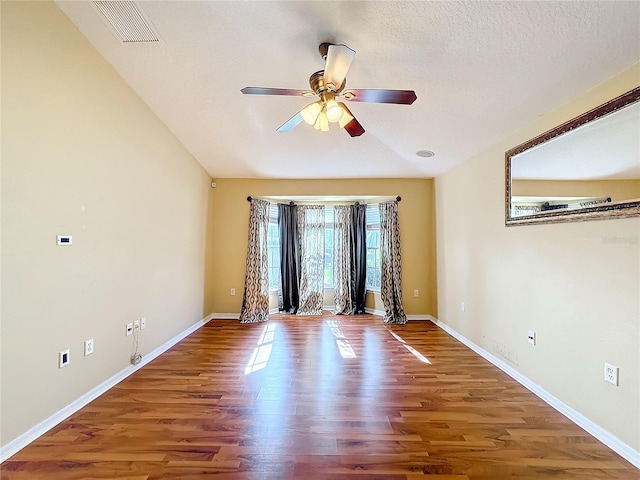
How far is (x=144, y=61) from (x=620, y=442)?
439 centimetres

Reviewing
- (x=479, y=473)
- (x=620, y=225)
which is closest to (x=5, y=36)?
(x=479, y=473)

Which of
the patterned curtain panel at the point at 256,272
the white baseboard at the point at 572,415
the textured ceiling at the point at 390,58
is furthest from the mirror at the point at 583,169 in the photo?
the patterned curtain panel at the point at 256,272

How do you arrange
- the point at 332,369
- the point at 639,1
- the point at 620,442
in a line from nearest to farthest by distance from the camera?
the point at 639,1
the point at 620,442
the point at 332,369

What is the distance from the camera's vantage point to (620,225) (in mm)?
1767

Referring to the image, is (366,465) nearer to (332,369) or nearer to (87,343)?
(332,369)

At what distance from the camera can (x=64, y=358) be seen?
6.48 feet

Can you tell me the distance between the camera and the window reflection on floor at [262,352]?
2.87 meters

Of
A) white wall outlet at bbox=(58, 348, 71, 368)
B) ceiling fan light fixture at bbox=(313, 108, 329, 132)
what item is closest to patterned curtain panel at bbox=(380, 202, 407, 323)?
ceiling fan light fixture at bbox=(313, 108, 329, 132)

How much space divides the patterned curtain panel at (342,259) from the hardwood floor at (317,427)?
6.62 ft

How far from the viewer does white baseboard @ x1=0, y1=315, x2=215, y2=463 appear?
1.63 metres

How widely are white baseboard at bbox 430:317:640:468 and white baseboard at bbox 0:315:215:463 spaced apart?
3.69 metres

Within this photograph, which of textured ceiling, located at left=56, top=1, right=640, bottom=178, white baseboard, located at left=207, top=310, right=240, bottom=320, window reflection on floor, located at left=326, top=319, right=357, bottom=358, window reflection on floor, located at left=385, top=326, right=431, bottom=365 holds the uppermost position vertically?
textured ceiling, located at left=56, top=1, right=640, bottom=178

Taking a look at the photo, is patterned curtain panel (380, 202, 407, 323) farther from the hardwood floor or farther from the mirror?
the mirror

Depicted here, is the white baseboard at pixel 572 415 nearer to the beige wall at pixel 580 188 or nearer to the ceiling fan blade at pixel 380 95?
the beige wall at pixel 580 188
